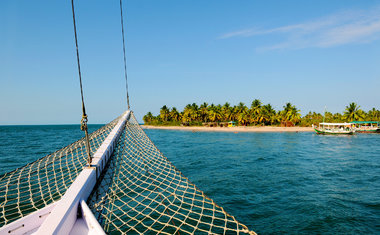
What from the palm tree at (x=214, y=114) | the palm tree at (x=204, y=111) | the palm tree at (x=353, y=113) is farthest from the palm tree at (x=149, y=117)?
the palm tree at (x=353, y=113)

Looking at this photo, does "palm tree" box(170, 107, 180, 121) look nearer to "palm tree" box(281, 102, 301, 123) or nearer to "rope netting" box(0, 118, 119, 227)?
"palm tree" box(281, 102, 301, 123)

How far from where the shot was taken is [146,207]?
286cm

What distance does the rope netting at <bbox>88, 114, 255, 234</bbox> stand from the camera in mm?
2621

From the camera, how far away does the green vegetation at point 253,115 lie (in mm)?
61138

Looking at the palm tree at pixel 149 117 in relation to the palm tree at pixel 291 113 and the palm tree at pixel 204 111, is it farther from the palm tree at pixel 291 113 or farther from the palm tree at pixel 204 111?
the palm tree at pixel 291 113

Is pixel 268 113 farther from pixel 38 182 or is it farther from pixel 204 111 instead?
pixel 38 182

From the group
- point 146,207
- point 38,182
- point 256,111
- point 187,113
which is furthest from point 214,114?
point 146,207

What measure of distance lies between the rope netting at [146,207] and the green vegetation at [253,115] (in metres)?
59.6

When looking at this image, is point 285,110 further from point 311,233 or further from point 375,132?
point 311,233

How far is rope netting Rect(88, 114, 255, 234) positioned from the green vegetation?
2345 inches

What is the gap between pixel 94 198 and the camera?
2.53 m

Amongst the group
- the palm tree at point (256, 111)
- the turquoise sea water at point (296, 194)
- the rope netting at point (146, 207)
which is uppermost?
the palm tree at point (256, 111)

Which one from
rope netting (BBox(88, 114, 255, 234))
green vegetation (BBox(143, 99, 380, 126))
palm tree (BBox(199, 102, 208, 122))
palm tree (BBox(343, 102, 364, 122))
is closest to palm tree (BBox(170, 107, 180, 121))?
green vegetation (BBox(143, 99, 380, 126))

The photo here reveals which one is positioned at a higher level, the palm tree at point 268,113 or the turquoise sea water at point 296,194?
the palm tree at point 268,113
